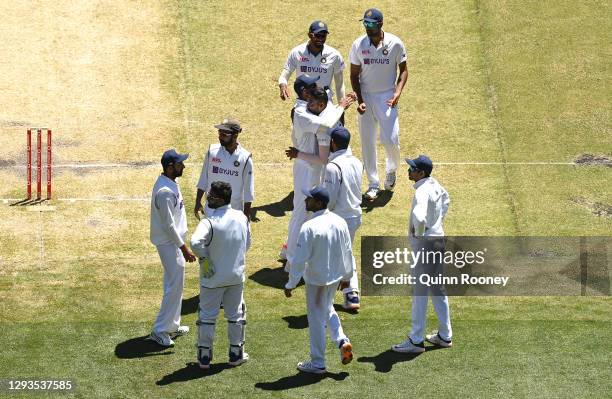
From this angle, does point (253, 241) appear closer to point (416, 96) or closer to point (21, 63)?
point (416, 96)

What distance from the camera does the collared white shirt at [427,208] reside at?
16.6 metres

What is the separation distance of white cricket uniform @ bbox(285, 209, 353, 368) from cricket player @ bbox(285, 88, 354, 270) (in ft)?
7.18

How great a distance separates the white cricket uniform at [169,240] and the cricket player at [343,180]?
A: 6.40 feet

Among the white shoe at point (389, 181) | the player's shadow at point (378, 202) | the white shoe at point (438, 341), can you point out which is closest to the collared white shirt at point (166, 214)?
the white shoe at point (438, 341)

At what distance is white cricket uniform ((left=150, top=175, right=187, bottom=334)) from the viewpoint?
1670 centimetres

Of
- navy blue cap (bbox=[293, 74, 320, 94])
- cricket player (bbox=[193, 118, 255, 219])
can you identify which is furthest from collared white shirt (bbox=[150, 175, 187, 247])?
navy blue cap (bbox=[293, 74, 320, 94])

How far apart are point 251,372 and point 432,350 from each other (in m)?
2.35

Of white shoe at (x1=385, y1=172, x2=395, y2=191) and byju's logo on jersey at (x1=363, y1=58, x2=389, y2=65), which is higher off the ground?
byju's logo on jersey at (x1=363, y1=58, x2=389, y2=65)

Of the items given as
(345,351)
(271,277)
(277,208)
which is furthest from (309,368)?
(277,208)

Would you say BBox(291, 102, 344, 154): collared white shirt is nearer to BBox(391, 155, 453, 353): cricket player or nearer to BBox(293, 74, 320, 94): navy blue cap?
BBox(293, 74, 320, 94): navy blue cap

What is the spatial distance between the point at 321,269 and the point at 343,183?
196cm

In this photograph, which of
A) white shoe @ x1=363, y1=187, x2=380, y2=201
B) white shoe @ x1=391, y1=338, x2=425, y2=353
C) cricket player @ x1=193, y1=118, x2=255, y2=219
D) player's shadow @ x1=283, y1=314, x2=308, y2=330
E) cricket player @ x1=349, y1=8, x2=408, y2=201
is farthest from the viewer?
white shoe @ x1=363, y1=187, x2=380, y2=201

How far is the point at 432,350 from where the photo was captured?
56.0 ft

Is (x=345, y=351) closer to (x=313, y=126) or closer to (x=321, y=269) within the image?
(x=321, y=269)
